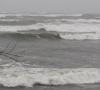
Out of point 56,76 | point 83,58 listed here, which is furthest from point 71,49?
point 56,76

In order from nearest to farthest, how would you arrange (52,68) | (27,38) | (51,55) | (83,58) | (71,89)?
(71,89) → (52,68) → (83,58) → (51,55) → (27,38)

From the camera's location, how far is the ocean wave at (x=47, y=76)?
9.21 meters

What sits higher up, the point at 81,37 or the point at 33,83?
the point at 33,83

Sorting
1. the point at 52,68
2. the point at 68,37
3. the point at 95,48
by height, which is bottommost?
the point at 68,37

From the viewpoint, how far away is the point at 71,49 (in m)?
15.4

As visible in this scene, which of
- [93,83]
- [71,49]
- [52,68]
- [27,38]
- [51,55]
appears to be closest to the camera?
[93,83]

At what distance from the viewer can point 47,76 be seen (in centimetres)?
970

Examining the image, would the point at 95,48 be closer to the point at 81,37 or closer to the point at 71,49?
the point at 71,49

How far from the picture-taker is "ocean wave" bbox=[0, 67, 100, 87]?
9.21 meters

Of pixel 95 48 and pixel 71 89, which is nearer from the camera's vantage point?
pixel 71 89

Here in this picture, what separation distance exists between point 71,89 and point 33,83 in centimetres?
127

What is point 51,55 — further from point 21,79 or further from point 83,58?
point 21,79

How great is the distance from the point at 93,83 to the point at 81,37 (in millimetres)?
12680

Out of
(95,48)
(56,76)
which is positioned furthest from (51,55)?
(56,76)
